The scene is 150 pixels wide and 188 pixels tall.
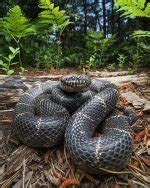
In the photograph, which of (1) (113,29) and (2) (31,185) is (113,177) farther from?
(1) (113,29)

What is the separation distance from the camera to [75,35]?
1149cm

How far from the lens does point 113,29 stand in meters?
11.5

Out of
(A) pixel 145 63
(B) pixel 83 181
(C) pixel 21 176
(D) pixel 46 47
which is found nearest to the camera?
(B) pixel 83 181

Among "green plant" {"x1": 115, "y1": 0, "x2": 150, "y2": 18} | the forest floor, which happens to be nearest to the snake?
the forest floor

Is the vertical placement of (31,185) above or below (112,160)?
below

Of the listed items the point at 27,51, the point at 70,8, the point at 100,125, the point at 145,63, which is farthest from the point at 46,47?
the point at 100,125

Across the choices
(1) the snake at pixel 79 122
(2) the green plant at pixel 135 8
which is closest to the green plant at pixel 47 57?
(2) the green plant at pixel 135 8

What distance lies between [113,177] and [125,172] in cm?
14

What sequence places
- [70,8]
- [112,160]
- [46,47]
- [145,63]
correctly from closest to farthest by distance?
[112,160] < [145,63] < [46,47] < [70,8]

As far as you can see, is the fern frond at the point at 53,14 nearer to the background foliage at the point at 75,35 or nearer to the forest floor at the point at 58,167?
the background foliage at the point at 75,35

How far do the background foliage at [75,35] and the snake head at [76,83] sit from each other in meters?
1.63

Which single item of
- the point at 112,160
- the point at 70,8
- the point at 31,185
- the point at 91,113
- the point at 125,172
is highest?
the point at 70,8

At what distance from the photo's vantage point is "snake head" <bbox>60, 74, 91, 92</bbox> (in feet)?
12.9

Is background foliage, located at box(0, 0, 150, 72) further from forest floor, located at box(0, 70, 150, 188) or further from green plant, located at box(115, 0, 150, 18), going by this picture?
forest floor, located at box(0, 70, 150, 188)
